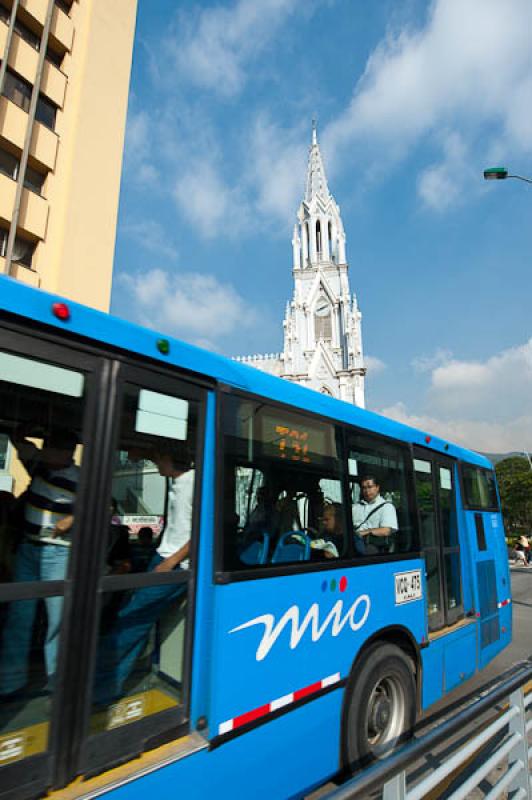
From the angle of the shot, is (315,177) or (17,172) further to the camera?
(315,177)

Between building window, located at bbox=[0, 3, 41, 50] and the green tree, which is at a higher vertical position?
building window, located at bbox=[0, 3, 41, 50]

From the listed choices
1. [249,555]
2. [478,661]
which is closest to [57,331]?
[249,555]

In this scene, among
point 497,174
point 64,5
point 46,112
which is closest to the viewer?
point 497,174

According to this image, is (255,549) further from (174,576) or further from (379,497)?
(379,497)

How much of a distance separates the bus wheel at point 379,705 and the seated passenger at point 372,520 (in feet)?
2.58

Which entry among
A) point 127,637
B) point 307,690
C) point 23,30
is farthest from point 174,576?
point 23,30

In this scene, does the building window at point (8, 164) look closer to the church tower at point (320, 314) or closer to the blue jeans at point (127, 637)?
the blue jeans at point (127, 637)

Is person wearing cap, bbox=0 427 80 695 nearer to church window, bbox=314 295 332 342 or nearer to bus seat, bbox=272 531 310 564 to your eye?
bus seat, bbox=272 531 310 564

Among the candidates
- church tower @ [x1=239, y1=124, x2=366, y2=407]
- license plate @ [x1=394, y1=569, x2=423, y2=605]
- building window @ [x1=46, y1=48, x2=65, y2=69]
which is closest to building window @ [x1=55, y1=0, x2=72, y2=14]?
building window @ [x1=46, y1=48, x2=65, y2=69]

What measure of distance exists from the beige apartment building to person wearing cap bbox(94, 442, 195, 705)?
12.2m

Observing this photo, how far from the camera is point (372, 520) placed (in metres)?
3.90

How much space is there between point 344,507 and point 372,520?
22.0 inches

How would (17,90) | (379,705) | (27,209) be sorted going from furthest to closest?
(17,90) < (27,209) < (379,705)

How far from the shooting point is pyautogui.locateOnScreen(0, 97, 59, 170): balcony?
508 inches
